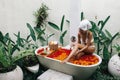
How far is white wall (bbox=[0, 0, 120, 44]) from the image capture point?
184 cm

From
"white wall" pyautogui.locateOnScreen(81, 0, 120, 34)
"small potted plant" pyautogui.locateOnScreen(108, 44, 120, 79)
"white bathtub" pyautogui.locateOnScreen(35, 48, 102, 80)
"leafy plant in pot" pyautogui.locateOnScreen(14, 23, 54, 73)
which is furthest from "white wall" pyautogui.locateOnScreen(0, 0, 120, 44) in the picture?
"white bathtub" pyautogui.locateOnScreen(35, 48, 102, 80)

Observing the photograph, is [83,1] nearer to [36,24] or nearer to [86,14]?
[86,14]

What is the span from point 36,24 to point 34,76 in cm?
67

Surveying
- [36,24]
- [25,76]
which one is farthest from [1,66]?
[36,24]

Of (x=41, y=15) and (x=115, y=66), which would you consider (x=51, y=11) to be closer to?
(x=41, y=15)

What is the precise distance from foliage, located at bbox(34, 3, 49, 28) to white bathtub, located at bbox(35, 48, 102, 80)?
1.72 ft

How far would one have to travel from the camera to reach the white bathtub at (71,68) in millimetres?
1490

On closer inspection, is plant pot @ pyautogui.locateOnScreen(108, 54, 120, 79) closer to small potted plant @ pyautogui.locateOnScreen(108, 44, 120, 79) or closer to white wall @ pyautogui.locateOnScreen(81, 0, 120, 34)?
small potted plant @ pyautogui.locateOnScreen(108, 44, 120, 79)

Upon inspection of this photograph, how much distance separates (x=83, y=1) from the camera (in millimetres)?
1881

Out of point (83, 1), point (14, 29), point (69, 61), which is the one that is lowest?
point (69, 61)

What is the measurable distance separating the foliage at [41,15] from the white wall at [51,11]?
45 mm

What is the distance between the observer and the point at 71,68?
153 cm

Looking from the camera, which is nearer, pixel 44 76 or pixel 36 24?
pixel 44 76

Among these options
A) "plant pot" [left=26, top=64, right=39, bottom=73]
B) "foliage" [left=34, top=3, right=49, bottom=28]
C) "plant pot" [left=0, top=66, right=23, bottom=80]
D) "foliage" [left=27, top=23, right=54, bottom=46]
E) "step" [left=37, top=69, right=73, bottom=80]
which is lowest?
"step" [left=37, top=69, right=73, bottom=80]
